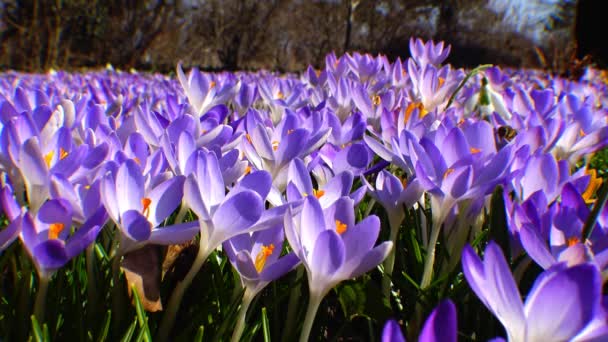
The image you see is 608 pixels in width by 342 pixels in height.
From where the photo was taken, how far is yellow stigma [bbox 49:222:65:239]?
0.63 metres

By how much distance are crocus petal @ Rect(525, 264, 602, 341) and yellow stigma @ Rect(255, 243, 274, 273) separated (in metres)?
0.33

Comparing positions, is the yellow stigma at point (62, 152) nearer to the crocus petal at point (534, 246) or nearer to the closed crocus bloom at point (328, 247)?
the closed crocus bloom at point (328, 247)

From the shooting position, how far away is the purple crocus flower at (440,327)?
1.42 feet

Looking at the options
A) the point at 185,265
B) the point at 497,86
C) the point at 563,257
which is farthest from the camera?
the point at 497,86

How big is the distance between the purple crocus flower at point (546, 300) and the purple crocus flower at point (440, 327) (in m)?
0.06

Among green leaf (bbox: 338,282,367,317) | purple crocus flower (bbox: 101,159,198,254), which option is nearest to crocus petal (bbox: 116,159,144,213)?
→ purple crocus flower (bbox: 101,159,198,254)

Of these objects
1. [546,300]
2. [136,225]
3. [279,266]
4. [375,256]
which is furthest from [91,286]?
[546,300]

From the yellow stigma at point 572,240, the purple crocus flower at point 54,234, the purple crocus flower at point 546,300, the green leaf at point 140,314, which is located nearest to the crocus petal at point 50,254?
the purple crocus flower at point 54,234

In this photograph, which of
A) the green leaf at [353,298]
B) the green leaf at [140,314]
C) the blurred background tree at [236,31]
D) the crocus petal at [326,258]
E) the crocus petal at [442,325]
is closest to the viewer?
the crocus petal at [442,325]

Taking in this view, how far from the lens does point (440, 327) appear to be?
0.44 meters

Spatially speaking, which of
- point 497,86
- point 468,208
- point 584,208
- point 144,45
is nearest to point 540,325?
point 584,208

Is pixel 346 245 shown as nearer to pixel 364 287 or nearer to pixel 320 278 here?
pixel 320 278

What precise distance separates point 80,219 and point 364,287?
0.42 meters

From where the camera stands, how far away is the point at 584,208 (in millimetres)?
699
